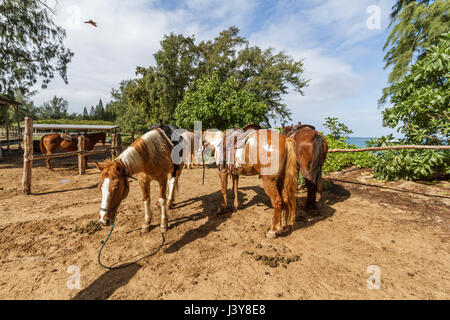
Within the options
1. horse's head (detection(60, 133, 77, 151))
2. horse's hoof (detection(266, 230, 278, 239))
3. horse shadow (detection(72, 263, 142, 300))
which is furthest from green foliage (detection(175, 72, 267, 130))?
horse shadow (detection(72, 263, 142, 300))

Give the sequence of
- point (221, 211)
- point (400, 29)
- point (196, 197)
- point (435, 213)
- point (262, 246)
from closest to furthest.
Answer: point (262, 246)
point (435, 213)
point (221, 211)
point (196, 197)
point (400, 29)

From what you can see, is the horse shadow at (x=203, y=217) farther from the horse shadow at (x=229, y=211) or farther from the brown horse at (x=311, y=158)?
the brown horse at (x=311, y=158)

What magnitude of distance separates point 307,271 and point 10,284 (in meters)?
3.94

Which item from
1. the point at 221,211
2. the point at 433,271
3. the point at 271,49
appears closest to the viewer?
the point at 433,271

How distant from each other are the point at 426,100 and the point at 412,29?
7.74 meters

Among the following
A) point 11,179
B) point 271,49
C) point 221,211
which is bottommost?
point 221,211

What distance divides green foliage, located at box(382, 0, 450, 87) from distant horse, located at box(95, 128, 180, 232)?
1261 cm

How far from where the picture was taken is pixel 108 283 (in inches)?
92.2

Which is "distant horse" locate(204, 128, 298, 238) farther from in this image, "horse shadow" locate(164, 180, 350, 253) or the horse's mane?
the horse's mane

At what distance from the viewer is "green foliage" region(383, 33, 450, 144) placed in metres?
4.90

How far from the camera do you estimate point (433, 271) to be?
251cm

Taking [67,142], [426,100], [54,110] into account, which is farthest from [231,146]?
[54,110]
